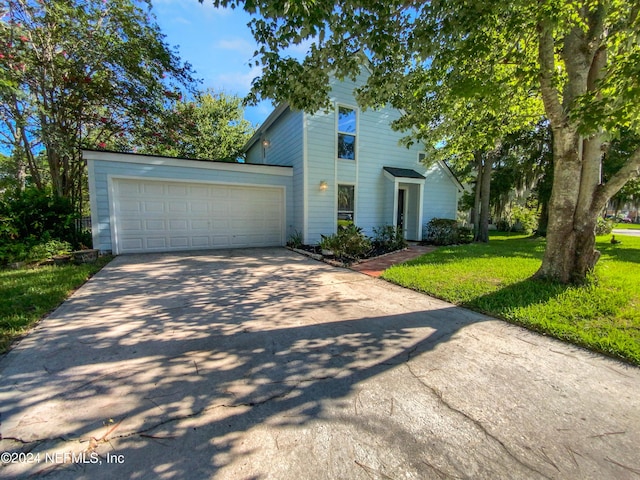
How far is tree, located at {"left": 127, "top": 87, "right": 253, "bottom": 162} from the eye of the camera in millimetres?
10070

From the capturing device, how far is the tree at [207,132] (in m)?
10.1

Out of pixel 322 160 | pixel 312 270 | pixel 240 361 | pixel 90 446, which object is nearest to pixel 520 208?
pixel 322 160

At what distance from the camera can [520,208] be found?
55.0ft

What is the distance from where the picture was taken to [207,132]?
18.5 meters

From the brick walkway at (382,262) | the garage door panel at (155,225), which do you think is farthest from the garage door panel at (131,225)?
the brick walkway at (382,262)

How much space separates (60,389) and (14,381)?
0.44m

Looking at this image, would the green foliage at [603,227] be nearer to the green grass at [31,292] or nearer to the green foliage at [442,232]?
the green foliage at [442,232]

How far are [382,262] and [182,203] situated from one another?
250 inches

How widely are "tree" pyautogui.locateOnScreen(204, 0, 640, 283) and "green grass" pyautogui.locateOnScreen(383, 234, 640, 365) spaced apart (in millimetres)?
528

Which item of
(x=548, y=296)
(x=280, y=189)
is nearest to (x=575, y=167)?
(x=548, y=296)

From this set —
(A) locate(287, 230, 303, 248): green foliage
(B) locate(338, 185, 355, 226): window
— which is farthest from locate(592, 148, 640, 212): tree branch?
(A) locate(287, 230, 303, 248): green foliage

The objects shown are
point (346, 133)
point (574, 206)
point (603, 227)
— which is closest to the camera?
point (574, 206)

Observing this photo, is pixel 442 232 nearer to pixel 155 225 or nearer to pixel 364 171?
pixel 364 171

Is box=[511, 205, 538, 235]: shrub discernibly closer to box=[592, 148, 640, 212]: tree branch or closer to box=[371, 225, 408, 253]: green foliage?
box=[371, 225, 408, 253]: green foliage
